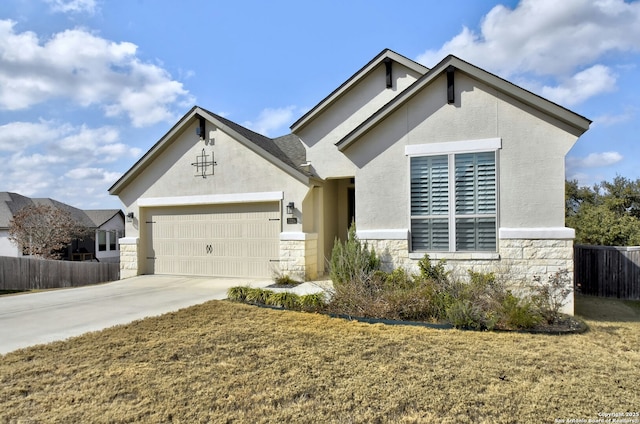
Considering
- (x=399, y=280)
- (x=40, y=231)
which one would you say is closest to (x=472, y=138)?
(x=399, y=280)

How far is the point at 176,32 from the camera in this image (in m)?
12.3

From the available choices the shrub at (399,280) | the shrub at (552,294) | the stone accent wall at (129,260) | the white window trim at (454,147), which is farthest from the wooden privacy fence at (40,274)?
the shrub at (552,294)

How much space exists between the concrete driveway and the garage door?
1.89 ft

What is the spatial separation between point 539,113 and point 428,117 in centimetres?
237

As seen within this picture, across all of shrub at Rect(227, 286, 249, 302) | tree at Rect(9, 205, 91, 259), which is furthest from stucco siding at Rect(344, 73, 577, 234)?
tree at Rect(9, 205, 91, 259)

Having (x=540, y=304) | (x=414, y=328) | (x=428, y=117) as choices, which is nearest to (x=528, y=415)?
(x=414, y=328)

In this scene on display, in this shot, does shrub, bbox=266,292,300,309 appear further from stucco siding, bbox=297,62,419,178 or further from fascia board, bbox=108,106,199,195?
fascia board, bbox=108,106,199,195

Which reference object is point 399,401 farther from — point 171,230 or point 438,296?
point 171,230

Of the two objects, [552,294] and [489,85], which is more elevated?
[489,85]

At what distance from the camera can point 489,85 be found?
338 inches

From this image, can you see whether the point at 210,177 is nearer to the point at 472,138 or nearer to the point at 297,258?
the point at 297,258

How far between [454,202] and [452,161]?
3.20 feet

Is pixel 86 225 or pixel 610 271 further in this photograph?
pixel 86 225

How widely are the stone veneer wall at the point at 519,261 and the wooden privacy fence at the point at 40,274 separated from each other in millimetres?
15385
